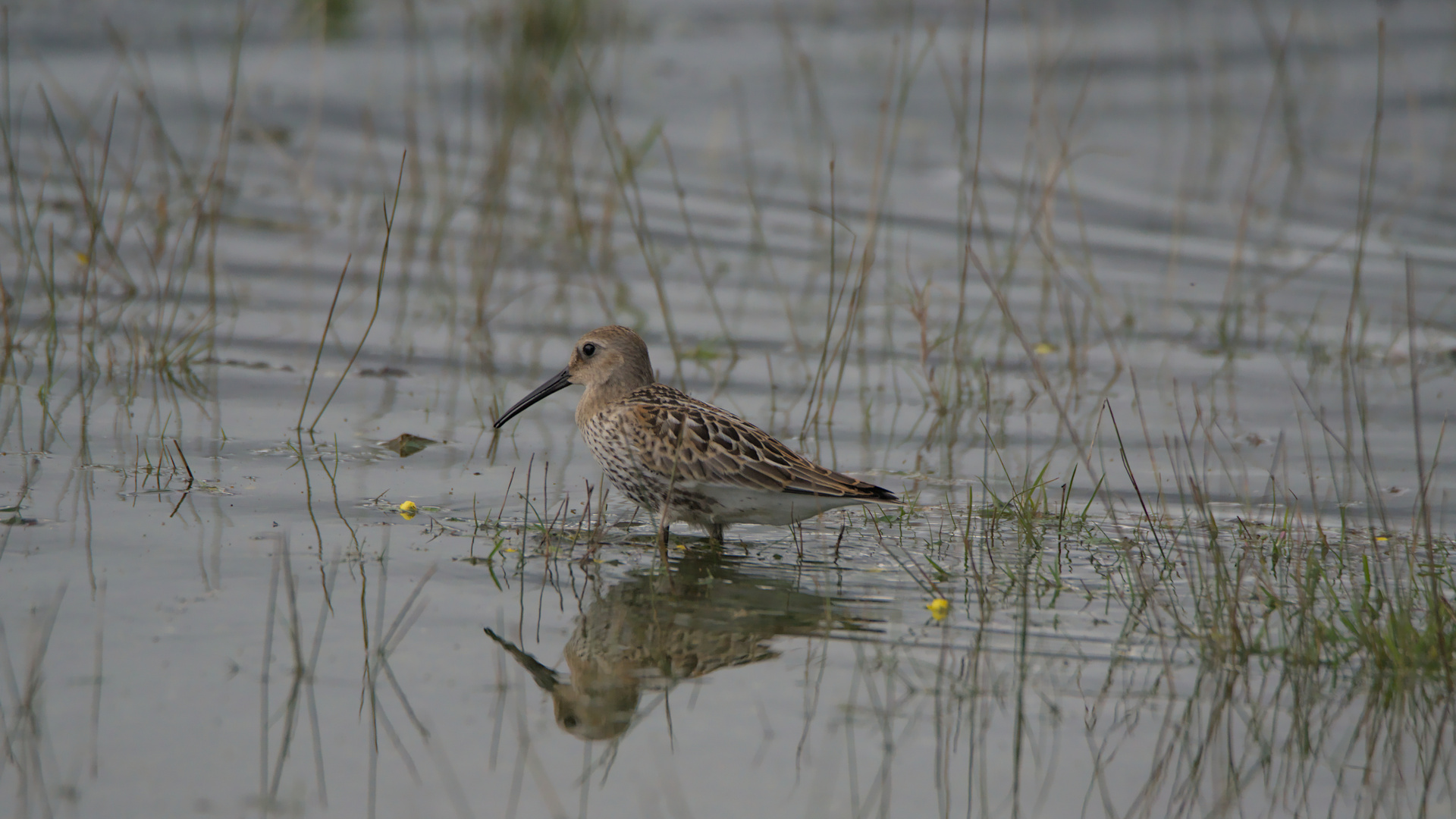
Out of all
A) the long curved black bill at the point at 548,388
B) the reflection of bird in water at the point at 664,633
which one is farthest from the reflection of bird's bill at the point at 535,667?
the long curved black bill at the point at 548,388

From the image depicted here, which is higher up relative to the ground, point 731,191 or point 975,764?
point 731,191

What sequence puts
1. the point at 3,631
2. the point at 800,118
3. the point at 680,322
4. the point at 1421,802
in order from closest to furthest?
1. the point at 1421,802
2. the point at 3,631
3. the point at 680,322
4. the point at 800,118

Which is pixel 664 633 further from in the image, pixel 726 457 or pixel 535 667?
pixel 726 457

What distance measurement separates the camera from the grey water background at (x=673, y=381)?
13.7 feet

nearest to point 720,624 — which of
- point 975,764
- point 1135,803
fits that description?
point 975,764

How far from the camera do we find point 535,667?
4.69 m

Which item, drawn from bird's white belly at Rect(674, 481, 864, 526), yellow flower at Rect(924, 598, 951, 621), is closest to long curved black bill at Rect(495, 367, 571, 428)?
bird's white belly at Rect(674, 481, 864, 526)

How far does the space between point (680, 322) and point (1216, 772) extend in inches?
225

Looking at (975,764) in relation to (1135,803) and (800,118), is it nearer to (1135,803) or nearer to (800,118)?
(1135,803)

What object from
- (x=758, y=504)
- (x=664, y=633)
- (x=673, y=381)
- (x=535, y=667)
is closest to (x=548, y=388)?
(x=673, y=381)

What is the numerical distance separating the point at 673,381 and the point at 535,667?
3786mm

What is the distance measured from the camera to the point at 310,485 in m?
6.32

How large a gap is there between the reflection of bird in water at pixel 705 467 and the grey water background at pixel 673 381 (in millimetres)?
197

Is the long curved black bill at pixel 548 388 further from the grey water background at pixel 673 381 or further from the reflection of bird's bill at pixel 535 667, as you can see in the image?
the reflection of bird's bill at pixel 535 667
